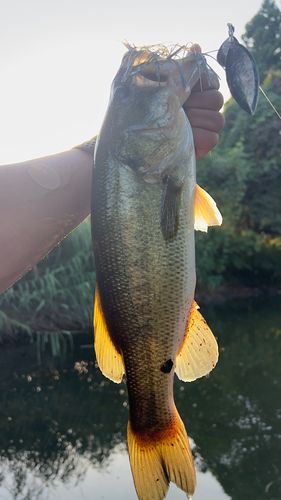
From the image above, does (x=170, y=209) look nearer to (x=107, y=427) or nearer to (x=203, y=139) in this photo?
(x=203, y=139)

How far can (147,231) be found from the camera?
1.62m

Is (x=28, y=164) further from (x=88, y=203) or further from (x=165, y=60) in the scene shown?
(x=165, y=60)

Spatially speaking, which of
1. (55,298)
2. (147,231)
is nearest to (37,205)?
(147,231)

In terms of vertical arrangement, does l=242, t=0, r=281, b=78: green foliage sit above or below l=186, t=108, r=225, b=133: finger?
above

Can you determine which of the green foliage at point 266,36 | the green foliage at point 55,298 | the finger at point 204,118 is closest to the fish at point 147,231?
the finger at point 204,118

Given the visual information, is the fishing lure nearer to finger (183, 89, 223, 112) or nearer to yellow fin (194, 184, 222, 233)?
finger (183, 89, 223, 112)

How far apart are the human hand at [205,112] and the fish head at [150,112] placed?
83mm

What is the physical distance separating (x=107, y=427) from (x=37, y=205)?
176 inches

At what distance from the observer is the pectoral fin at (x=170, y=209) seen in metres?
1.61

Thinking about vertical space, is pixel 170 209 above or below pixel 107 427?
above

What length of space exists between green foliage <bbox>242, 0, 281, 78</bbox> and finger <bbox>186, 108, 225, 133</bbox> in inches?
1083

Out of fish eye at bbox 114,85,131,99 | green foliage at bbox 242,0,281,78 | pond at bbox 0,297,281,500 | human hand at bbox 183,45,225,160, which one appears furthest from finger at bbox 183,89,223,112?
green foliage at bbox 242,0,281,78

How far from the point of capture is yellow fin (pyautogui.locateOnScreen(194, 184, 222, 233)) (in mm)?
1819

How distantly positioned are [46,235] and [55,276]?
7.64 meters
